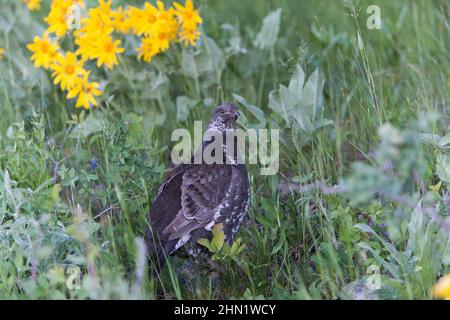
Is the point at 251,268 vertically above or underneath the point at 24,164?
underneath

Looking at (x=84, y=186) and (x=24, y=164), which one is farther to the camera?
(x=24, y=164)

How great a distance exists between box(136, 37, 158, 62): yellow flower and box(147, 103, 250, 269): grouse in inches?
48.8

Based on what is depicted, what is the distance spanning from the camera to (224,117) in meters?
4.67

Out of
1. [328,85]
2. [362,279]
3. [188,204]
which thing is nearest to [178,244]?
[188,204]

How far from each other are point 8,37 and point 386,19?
3.00 metres

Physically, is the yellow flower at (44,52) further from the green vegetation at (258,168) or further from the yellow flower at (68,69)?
the green vegetation at (258,168)

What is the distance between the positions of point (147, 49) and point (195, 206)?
5.31 feet

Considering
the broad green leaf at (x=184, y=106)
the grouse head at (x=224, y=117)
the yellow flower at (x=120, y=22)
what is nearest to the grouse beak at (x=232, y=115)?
the grouse head at (x=224, y=117)

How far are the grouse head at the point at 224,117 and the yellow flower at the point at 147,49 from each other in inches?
33.7

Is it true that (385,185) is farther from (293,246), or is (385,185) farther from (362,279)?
(293,246)

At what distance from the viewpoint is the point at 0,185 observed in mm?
4172

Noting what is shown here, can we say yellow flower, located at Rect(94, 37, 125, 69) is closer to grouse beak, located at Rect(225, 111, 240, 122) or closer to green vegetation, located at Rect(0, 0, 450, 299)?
green vegetation, located at Rect(0, 0, 450, 299)

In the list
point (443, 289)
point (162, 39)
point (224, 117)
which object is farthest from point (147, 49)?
point (443, 289)

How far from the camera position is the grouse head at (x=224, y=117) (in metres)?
4.66
